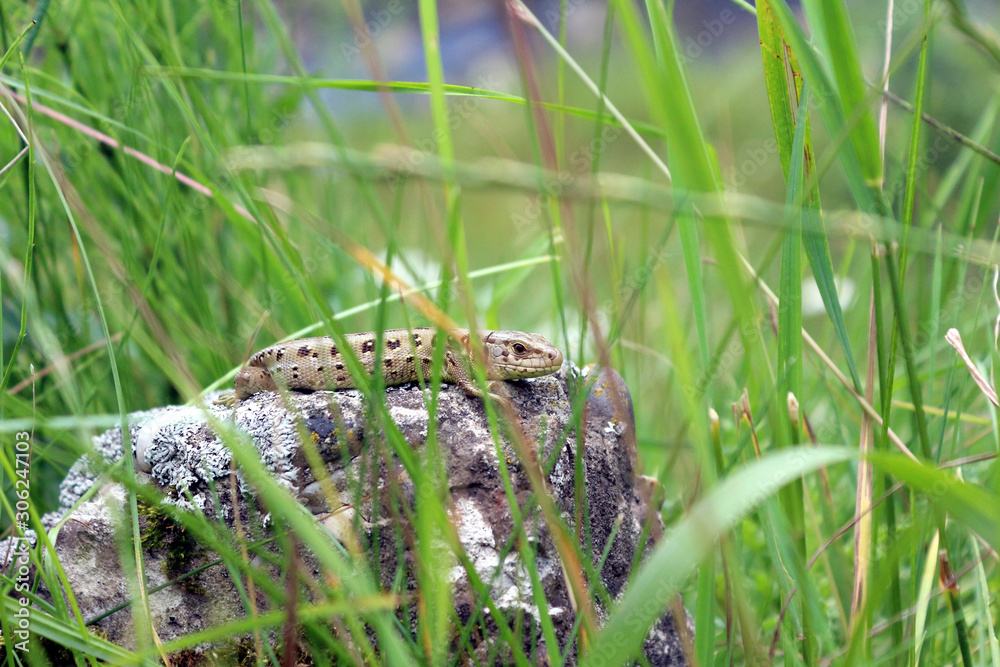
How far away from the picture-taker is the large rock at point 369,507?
7.73ft

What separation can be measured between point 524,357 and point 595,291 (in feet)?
1.49

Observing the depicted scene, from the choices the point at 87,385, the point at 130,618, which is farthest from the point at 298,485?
the point at 87,385

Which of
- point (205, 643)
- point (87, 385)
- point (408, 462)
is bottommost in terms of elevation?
point (205, 643)

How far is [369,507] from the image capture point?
7.84ft

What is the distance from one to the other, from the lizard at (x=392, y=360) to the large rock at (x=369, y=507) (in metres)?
0.36

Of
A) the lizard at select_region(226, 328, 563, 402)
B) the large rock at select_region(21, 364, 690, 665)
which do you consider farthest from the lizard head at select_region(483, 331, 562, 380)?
the large rock at select_region(21, 364, 690, 665)

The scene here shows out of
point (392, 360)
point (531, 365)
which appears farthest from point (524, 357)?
point (392, 360)

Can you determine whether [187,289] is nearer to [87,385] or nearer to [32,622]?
[87,385]

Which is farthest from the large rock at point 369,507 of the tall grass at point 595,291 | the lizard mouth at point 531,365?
the lizard mouth at point 531,365

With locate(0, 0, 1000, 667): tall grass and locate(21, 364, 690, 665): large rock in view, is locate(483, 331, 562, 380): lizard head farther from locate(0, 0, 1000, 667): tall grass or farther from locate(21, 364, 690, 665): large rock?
locate(21, 364, 690, 665): large rock

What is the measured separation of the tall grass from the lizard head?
22 cm

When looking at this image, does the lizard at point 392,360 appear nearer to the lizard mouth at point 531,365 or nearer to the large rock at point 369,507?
the lizard mouth at point 531,365

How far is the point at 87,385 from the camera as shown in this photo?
3.74 m

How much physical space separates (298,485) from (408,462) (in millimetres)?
960
